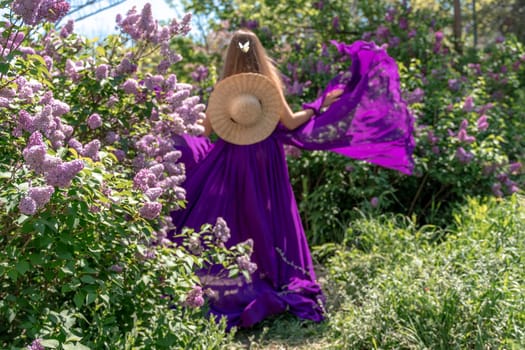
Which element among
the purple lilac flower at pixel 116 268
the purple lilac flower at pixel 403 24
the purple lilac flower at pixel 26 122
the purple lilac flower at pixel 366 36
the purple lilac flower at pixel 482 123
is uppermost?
the purple lilac flower at pixel 403 24

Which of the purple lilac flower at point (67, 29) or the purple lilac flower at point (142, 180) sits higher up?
the purple lilac flower at point (67, 29)

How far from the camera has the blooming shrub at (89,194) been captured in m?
1.78

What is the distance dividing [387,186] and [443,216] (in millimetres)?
534

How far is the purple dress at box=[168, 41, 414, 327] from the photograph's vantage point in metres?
3.45

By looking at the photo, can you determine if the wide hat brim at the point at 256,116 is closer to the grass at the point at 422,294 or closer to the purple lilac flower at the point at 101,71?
the grass at the point at 422,294

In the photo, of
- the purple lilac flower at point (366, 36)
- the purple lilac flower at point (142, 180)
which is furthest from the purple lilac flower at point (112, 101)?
the purple lilac flower at point (366, 36)

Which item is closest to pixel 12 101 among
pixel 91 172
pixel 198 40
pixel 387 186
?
pixel 91 172

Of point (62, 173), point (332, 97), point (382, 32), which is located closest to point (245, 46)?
point (332, 97)

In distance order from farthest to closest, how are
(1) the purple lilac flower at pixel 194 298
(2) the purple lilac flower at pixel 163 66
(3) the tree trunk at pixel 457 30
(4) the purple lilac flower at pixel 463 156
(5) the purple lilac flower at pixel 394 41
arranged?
(3) the tree trunk at pixel 457 30 → (5) the purple lilac flower at pixel 394 41 → (4) the purple lilac flower at pixel 463 156 → (2) the purple lilac flower at pixel 163 66 → (1) the purple lilac flower at pixel 194 298

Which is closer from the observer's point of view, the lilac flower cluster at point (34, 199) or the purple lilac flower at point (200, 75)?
the lilac flower cluster at point (34, 199)

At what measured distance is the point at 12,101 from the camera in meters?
2.07

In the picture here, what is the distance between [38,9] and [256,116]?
1856 mm

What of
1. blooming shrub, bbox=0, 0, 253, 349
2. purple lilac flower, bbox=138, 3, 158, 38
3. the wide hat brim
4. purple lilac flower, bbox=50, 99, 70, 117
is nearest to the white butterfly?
the wide hat brim

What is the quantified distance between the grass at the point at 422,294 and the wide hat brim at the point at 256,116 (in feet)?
2.94
